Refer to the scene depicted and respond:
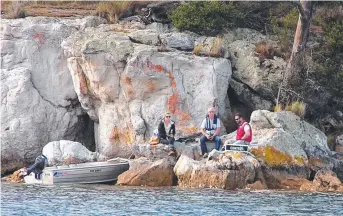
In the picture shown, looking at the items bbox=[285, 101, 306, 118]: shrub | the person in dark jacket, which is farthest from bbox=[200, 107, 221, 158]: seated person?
bbox=[285, 101, 306, 118]: shrub

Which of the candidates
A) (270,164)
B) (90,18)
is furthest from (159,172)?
(90,18)

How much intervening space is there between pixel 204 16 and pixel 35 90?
6.13 metres

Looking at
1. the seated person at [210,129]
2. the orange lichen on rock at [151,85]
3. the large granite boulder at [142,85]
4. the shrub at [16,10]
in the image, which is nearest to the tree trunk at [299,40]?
the large granite boulder at [142,85]

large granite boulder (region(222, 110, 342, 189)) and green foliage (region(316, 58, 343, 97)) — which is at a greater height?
green foliage (region(316, 58, 343, 97))

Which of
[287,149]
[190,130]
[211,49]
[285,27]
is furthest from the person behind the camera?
[285,27]

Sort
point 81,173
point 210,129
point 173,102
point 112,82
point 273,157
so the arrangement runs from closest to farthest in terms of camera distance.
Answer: point 273,157, point 81,173, point 210,129, point 173,102, point 112,82

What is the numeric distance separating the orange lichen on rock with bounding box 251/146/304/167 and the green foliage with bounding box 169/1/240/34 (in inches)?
268

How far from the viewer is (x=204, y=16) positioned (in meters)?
30.4

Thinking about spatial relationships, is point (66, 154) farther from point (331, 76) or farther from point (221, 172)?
point (331, 76)

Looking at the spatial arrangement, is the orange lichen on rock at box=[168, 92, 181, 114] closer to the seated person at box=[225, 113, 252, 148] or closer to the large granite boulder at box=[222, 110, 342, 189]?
the large granite boulder at box=[222, 110, 342, 189]

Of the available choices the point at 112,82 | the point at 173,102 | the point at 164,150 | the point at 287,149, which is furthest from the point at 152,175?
the point at 112,82

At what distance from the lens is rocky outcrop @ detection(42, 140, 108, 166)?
26.4m

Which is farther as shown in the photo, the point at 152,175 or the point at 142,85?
the point at 142,85

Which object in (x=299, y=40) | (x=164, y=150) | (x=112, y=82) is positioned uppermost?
(x=299, y=40)
